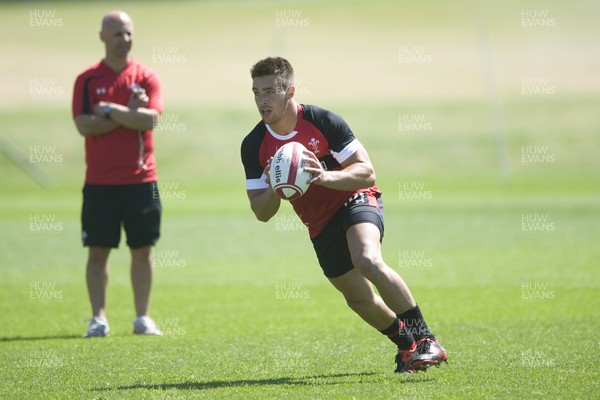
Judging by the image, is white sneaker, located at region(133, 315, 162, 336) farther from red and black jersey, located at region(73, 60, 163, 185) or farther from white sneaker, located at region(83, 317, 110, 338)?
red and black jersey, located at region(73, 60, 163, 185)

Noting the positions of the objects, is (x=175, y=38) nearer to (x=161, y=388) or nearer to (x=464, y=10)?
(x=464, y=10)

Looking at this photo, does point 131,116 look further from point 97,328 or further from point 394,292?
point 394,292

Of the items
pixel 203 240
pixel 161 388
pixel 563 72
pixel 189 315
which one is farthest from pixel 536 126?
pixel 161 388

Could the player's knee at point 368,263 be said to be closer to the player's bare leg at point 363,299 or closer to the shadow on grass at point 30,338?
the player's bare leg at point 363,299

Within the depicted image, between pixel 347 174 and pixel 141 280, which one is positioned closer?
pixel 347 174

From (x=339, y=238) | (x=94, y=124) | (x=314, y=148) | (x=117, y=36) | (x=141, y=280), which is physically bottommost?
(x=141, y=280)

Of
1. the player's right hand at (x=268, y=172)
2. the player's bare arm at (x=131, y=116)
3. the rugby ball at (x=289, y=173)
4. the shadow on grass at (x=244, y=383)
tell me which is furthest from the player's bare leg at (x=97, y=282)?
the rugby ball at (x=289, y=173)

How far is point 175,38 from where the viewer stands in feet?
206

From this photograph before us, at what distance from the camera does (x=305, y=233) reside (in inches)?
810

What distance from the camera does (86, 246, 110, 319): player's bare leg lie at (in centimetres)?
986

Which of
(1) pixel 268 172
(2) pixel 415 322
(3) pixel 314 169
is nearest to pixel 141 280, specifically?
(1) pixel 268 172

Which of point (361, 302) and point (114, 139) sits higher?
point (114, 139)

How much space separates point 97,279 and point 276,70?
149 inches

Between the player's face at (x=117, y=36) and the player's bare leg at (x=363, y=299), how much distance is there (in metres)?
3.86
